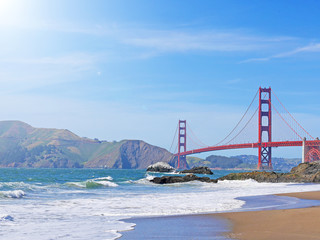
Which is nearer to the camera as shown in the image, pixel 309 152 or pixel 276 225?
pixel 276 225

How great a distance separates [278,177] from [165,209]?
86.1 feet

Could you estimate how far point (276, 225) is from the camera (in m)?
9.54

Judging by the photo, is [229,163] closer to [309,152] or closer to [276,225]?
[309,152]

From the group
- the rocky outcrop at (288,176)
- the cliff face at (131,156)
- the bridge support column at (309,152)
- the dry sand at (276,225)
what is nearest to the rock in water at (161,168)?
the bridge support column at (309,152)

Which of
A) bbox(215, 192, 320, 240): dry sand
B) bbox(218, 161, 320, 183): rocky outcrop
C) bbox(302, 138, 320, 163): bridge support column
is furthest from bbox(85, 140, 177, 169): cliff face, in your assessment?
bbox(215, 192, 320, 240): dry sand

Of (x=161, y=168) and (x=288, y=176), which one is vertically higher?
(x=288, y=176)

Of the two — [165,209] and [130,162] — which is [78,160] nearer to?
[130,162]

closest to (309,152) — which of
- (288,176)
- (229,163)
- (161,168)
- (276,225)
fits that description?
(161,168)

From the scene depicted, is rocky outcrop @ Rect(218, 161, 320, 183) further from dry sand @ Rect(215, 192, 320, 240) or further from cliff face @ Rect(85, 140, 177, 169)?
cliff face @ Rect(85, 140, 177, 169)

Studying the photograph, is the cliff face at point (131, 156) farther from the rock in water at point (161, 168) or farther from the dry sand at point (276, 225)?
the dry sand at point (276, 225)

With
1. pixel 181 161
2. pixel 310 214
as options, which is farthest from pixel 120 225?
pixel 181 161

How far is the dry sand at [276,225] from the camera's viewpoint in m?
8.24

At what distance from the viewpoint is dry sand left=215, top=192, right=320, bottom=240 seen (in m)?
8.24

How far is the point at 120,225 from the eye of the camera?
1034 cm
